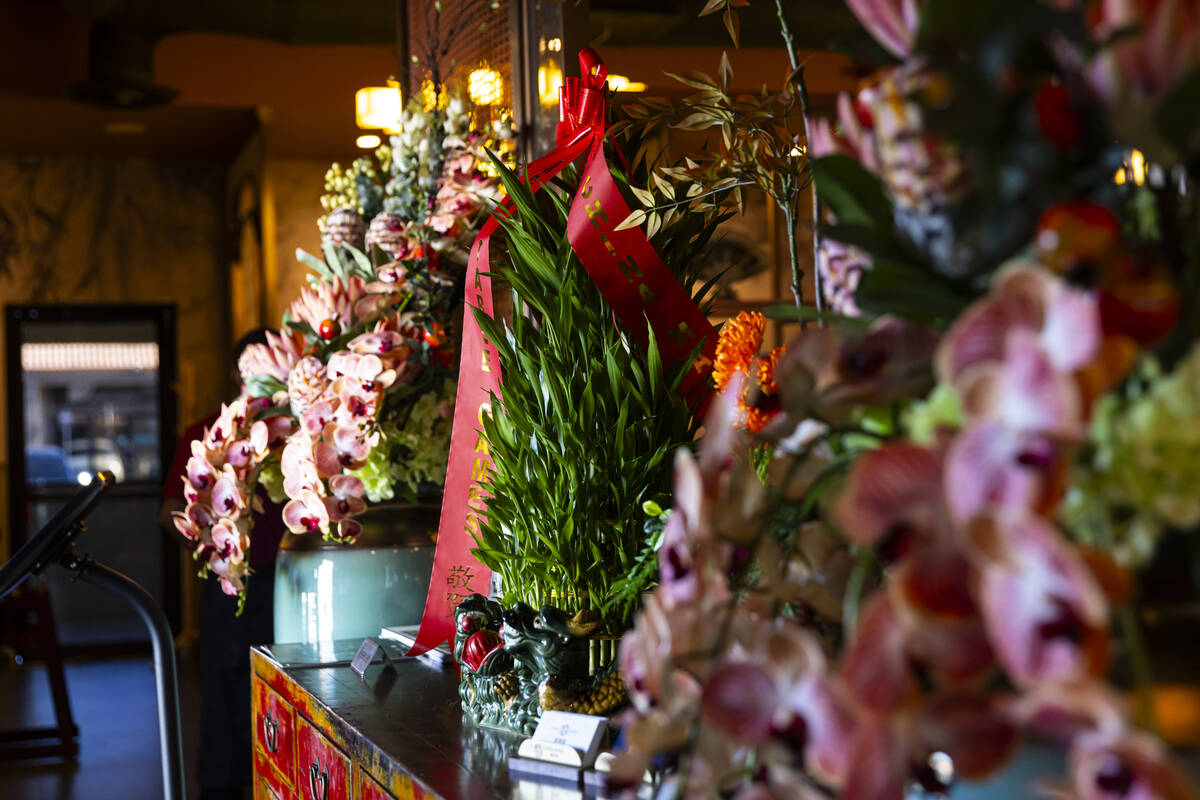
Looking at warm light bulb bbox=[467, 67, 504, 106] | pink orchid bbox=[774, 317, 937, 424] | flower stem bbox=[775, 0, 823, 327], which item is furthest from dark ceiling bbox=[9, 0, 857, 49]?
pink orchid bbox=[774, 317, 937, 424]

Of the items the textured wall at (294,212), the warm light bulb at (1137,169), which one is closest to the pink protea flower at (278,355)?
the warm light bulb at (1137,169)

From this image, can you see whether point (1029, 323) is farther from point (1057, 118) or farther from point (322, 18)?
point (322, 18)

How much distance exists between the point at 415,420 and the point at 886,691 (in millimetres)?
1260

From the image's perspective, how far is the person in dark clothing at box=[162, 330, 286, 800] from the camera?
3000 millimetres

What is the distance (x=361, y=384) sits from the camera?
4.66 feet

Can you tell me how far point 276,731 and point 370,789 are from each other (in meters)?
0.41

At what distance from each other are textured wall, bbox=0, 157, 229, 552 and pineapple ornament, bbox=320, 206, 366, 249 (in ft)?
22.0

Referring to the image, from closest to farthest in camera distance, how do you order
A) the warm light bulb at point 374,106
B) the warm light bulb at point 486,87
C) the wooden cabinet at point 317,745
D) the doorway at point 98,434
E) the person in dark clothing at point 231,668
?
the wooden cabinet at point 317,745
the warm light bulb at point 486,87
the person in dark clothing at point 231,668
the warm light bulb at point 374,106
the doorway at point 98,434

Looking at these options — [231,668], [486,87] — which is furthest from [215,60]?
[486,87]

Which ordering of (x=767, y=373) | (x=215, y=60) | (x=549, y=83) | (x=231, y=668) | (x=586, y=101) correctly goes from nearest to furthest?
(x=767, y=373) < (x=586, y=101) < (x=549, y=83) < (x=231, y=668) < (x=215, y=60)

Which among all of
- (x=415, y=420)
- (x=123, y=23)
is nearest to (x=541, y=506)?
(x=415, y=420)

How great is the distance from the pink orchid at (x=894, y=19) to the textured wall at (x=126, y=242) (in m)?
8.11

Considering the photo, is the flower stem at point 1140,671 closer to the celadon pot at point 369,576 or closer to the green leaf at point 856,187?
the green leaf at point 856,187

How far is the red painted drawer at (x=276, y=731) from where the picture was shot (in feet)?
4.22
